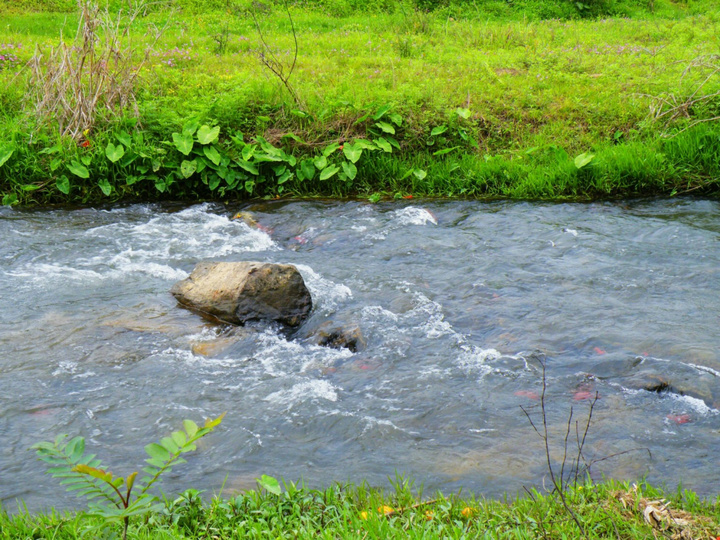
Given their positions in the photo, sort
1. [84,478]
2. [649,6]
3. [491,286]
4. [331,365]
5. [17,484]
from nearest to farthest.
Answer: [84,478], [17,484], [331,365], [491,286], [649,6]

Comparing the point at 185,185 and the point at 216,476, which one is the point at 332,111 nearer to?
the point at 185,185

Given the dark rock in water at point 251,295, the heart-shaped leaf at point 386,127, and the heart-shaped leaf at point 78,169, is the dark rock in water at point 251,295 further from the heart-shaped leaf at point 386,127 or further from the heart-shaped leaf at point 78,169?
the heart-shaped leaf at point 386,127

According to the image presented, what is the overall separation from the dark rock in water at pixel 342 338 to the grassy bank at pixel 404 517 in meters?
1.93

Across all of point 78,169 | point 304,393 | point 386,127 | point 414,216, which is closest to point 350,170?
point 386,127

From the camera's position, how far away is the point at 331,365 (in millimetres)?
5137

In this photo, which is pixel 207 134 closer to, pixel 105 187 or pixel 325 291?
pixel 105 187

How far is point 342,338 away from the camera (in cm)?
545

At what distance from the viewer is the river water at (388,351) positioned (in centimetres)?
402

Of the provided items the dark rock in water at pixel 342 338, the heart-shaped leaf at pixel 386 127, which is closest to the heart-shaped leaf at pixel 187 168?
the heart-shaped leaf at pixel 386 127

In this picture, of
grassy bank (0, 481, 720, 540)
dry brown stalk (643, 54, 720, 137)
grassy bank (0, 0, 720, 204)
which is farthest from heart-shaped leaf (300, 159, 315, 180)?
grassy bank (0, 481, 720, 540)

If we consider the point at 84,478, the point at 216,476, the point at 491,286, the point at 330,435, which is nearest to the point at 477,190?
the point at 491,286

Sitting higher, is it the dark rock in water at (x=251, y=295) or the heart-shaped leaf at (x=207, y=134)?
the heart-shaped leaf at (x=207, y=134)

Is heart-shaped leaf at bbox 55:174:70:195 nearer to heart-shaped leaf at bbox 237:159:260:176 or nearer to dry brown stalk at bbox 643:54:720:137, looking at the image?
heart-shaped leaf at bbox 237:159:260:176

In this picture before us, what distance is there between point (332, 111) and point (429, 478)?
7.16 m
